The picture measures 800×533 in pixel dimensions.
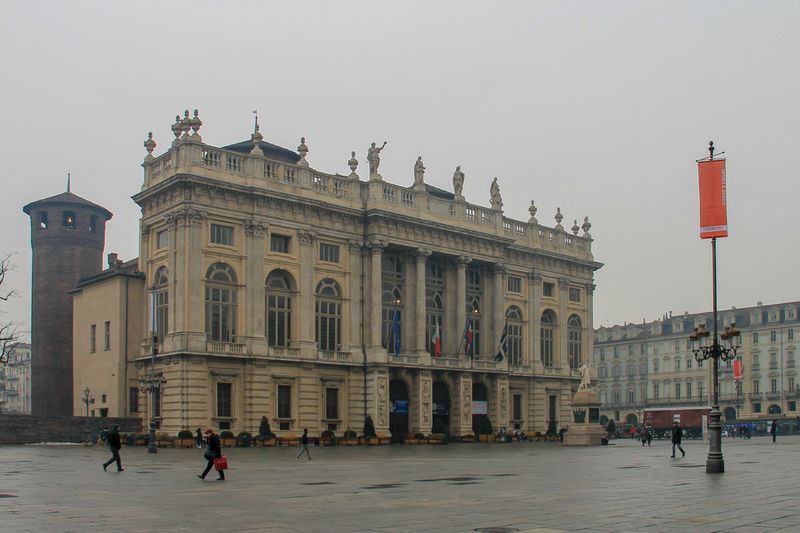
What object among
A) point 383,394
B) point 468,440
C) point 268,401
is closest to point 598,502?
point 268,401

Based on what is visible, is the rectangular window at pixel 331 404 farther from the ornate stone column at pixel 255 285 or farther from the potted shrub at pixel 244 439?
the potted shrub at pixel 244 439

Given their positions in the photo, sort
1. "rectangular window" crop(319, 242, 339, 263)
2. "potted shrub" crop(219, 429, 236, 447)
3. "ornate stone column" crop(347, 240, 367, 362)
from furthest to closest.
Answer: "ornate stone column" crop(347, 240, 367, 362), "rectangular window" crop(319, 242, 339, 263), "potted shrub" crop(219, 429, 236, 447)

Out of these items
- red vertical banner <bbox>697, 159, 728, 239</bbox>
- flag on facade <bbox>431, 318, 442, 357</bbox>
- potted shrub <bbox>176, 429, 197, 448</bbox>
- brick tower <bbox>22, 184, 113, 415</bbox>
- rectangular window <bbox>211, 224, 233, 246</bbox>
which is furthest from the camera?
brick tower <bbox>22, 184, 113, 415</bbox>

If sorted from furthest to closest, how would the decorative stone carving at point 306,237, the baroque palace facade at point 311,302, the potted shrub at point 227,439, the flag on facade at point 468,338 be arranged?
the flag on facade at point 468,338 < the decorative stone carving at point 306,237 < the baroque palace facade at point 311,302 < the potted shrub at point 227,439

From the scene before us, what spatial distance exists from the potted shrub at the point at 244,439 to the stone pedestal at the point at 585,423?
20.4m

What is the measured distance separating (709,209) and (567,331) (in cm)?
5638

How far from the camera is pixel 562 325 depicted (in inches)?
3253

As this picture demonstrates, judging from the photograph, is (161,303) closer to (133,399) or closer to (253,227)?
(133,399)

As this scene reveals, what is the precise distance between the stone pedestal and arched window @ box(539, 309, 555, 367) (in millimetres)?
19633

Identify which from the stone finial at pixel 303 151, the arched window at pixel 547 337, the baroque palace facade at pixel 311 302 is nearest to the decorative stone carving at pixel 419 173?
the baroque palace facade at pixel 311 302

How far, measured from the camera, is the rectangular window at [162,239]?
2343 inches

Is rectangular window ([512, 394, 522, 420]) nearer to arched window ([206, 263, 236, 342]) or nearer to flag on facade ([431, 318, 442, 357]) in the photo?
flag on facade ([431, 318, 442, 357])

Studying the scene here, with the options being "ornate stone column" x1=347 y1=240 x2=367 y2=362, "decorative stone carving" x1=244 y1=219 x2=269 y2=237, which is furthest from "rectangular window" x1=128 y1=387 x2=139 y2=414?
"ornate stone column" x1=347 y1=240 x2=367 y2=362

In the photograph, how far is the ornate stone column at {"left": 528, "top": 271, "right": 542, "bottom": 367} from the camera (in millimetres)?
79312
